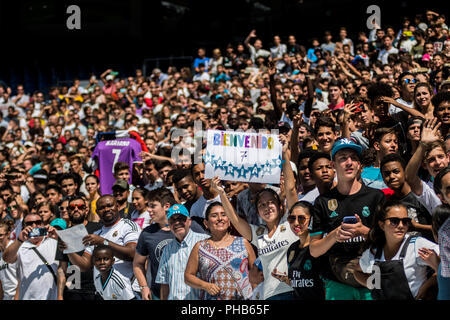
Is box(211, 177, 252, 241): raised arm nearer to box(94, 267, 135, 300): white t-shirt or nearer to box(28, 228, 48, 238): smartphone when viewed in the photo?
box(94, 267, 135, 300): white t-shirt

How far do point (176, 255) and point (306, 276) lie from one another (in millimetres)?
1429

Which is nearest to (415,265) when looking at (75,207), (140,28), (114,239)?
(114,239)

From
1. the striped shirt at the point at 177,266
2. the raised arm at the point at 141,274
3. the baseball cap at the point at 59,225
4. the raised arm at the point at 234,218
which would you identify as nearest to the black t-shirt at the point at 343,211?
the raised arm at the point at 234,218

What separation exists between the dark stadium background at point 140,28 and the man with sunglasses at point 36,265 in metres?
13.0

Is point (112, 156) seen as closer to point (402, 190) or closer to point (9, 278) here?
point (9, 278)

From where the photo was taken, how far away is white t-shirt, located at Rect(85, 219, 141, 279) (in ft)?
21.4

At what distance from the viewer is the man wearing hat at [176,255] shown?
585 cm

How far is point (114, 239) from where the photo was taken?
21.7 feet

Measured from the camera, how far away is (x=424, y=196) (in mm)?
4898

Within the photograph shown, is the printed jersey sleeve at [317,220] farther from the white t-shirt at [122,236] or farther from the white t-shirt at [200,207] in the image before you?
the white t-shirt at [122,236]

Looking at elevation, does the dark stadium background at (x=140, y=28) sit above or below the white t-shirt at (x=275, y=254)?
Result: above

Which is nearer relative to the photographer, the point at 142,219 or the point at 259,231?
the point at 259,231
